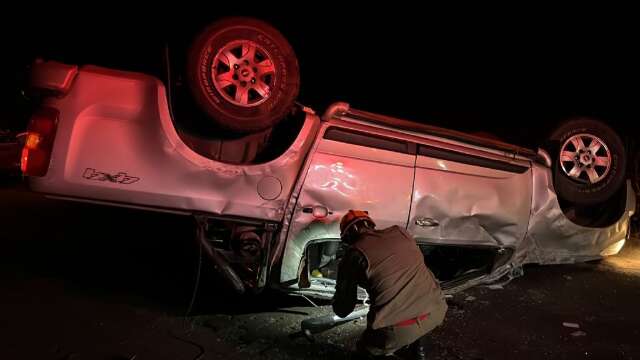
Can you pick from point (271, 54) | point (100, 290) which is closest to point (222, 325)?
point (100, 290)

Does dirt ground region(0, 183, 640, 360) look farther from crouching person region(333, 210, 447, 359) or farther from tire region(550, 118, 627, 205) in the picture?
tire region(550, 118, 627, 205)

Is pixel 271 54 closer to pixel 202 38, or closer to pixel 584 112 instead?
pixel 202 38

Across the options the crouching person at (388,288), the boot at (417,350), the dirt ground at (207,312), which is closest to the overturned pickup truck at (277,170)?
the dirt ground at (207,312)

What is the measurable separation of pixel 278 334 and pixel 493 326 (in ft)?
6.10

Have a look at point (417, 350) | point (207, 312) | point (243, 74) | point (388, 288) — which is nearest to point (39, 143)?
point (243, 74)

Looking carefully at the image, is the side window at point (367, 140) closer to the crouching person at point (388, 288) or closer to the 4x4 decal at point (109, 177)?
the crouching person at point (388, 288)

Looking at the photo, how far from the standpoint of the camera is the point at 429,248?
4.69 metres

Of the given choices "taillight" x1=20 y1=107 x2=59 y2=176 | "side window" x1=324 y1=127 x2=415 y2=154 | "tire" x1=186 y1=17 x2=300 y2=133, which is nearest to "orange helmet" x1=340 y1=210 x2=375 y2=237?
"side window" x1=324 y1=127 x2=415 y2=154

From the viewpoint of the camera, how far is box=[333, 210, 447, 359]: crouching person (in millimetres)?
2873

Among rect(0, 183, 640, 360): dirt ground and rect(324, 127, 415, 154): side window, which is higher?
rect(324, 127, 415, 154): side window

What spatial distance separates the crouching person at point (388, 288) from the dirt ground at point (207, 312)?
883 millimetres

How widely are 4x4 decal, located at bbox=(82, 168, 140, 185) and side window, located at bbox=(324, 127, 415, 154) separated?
1.39 meters

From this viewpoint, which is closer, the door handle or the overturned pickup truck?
the overturned pickup truck

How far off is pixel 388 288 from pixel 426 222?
4.07 ft
